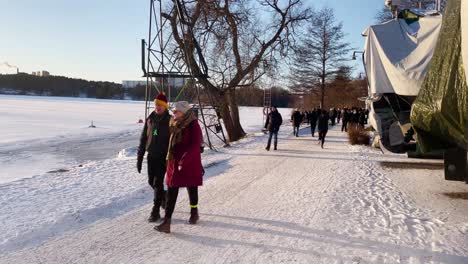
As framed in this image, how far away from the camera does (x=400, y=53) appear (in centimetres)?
786

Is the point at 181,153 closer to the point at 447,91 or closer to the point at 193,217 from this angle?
the point at 193,217

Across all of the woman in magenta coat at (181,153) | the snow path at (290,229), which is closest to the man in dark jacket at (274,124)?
the snow path at (290,229)

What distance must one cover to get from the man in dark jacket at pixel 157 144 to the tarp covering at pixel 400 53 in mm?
4220

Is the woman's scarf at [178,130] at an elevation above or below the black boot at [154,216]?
above

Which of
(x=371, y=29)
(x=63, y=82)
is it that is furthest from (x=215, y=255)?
(x=63, y=82)

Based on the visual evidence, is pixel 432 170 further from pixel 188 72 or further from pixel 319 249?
pixel 188 72

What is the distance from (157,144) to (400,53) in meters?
4.91

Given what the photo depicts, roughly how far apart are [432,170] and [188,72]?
808cm

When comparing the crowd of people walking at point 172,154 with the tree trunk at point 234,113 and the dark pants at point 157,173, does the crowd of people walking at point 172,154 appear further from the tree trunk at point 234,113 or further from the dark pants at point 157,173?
the tree trunk at point 234,113

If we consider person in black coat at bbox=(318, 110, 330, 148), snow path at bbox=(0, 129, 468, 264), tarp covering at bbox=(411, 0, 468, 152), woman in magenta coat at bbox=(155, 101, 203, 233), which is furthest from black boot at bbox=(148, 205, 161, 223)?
person in black coat at bbox=(318, 110, 330, 148)

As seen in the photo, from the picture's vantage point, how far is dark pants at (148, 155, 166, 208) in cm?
575

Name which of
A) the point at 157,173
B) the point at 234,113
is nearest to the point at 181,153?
the point at 157,173

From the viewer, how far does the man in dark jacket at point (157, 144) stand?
5.68 meters

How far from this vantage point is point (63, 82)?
134500mm
